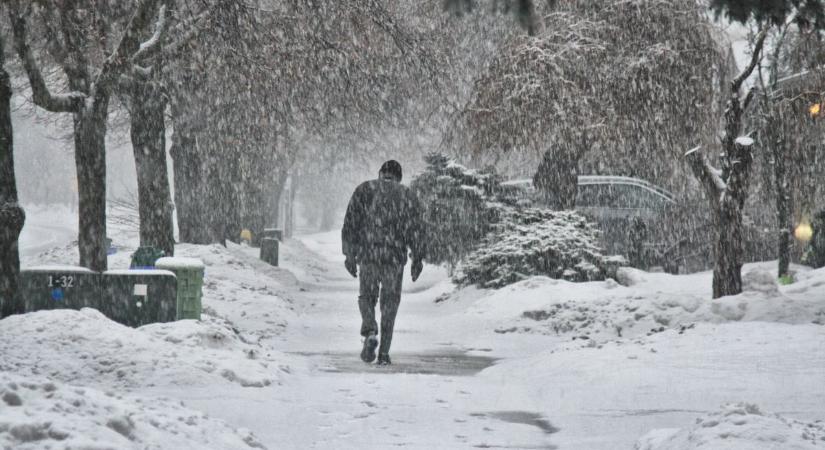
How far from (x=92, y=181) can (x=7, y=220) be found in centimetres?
327

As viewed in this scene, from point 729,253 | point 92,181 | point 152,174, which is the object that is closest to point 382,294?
point 92,181

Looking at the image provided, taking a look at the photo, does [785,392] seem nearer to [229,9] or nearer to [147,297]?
[147,297]

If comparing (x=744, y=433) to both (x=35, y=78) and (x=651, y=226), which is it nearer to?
(x=35, y=78)

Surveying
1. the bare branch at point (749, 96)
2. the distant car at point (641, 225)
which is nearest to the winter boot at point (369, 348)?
the bare branch at point (749, 96)

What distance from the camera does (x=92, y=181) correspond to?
38.1 ft

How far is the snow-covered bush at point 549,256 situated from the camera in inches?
693

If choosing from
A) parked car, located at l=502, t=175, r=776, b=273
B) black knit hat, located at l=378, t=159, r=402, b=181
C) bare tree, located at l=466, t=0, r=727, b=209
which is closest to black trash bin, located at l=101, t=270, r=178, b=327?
black knit hat, located at l=378, t=159, r=402, b=181

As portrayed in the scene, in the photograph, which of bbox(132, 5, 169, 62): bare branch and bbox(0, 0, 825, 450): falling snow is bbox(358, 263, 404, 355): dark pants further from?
bbox(132, 5, 169, 62): bare branch

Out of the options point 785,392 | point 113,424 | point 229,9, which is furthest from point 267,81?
point 113,424

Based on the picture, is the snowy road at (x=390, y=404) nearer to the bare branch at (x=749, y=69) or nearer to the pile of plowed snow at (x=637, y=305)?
the pile of plowed snow at (x=637, y=305)

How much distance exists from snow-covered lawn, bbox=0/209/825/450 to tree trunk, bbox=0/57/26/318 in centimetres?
62

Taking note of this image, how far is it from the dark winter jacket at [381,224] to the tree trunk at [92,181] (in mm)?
3948

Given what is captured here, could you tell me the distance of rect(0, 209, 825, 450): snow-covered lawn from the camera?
4438 millimetres

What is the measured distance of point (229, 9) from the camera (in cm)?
1164
